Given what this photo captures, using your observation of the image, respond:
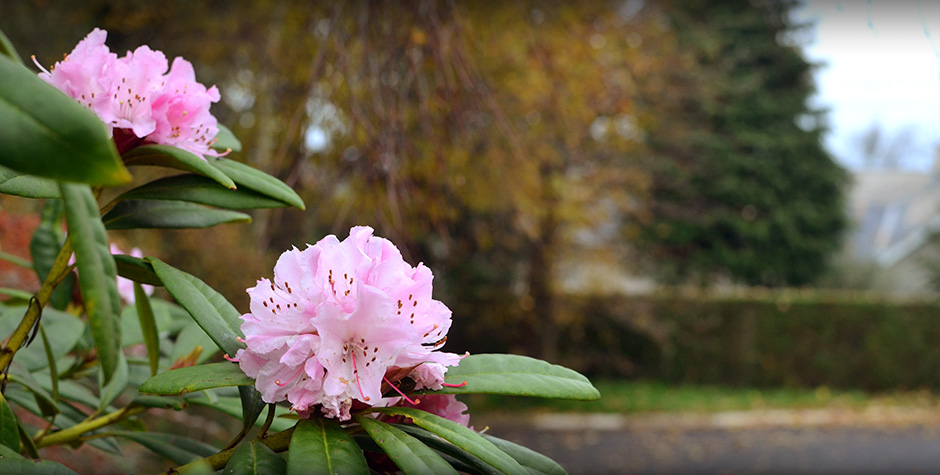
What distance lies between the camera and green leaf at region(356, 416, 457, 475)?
25.2 inches

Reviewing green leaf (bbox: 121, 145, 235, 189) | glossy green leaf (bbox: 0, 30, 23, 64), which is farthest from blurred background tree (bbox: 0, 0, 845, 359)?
glossy green leaf (bbox: 0, 30, 23, 64)

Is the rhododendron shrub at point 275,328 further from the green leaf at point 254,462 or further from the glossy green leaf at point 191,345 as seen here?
the glossy green leaf at point 191,345

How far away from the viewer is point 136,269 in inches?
33.5

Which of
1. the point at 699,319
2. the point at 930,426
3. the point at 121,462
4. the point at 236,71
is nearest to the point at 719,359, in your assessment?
the point at 699,319

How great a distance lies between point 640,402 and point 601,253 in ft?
7.46

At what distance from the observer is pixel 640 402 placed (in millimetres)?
9656

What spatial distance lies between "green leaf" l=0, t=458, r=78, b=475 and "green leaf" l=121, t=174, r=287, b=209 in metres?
0.33

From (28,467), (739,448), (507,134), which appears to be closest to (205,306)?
(28,467)

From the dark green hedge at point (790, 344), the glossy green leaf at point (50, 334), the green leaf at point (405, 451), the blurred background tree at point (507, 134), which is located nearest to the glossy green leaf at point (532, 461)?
the green leaf at point (405, 451)

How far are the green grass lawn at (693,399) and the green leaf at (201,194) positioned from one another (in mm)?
8374

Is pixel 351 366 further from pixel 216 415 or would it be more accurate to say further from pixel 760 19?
pixel 760 19

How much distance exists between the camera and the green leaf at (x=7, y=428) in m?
0.76

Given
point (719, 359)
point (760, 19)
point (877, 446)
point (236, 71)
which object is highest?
point (760, 19)

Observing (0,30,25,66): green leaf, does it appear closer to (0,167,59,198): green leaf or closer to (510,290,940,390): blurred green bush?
(0,167,59,198): green leaf
